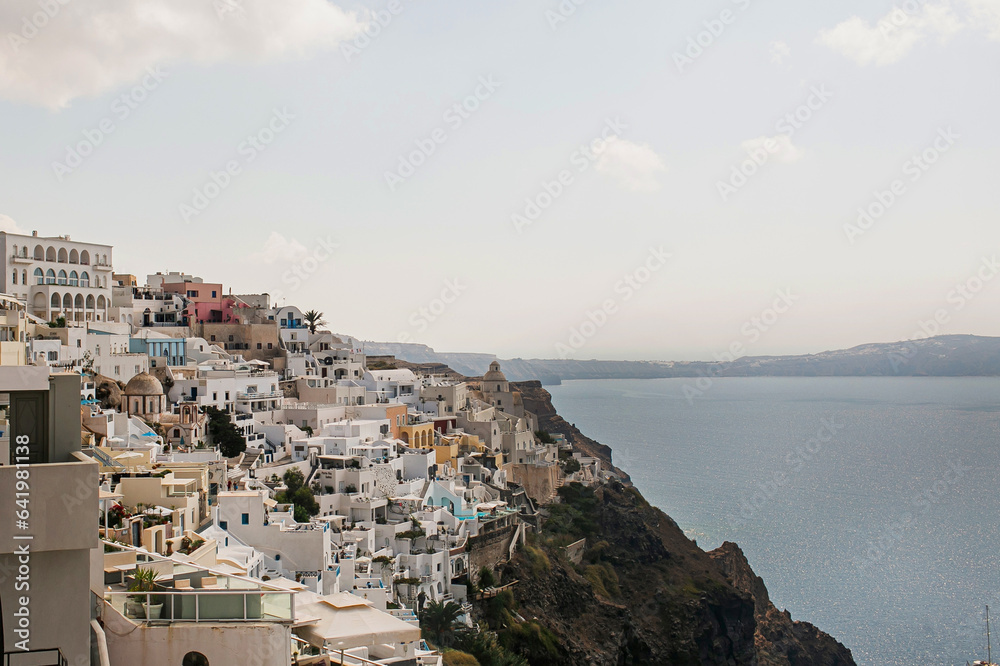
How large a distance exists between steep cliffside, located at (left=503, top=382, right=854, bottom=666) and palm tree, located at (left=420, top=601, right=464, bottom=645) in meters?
4.54

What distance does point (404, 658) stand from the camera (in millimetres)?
11547

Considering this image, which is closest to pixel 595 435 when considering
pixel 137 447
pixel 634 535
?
pixel 634 535

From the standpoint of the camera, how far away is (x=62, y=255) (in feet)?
109

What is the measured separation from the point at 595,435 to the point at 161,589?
95.9 meters

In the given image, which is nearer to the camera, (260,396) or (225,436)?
(225,436)

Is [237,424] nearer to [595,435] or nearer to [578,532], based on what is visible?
[578,532]

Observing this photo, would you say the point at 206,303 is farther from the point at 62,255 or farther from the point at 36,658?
the point at 36,658

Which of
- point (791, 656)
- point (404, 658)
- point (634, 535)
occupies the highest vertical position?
point (404, 658)

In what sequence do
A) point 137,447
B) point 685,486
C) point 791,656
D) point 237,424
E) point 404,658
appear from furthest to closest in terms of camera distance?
point 685,486 < point 791,656 < point 237,424 < point 137,447 < point 404,658

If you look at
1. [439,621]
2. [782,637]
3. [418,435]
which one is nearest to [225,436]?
[418,435]

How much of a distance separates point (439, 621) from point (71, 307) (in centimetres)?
2021

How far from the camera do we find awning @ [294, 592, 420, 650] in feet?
32.9

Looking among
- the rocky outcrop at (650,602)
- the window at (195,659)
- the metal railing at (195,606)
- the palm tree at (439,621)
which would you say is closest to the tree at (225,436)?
the palm tree at (439,621)

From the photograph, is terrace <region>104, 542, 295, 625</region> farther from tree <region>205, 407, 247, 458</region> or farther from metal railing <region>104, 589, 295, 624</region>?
tree <region>205, 407, 247, 458</region>
